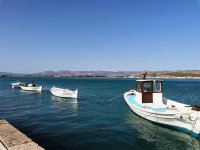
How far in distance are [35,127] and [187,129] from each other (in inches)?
534

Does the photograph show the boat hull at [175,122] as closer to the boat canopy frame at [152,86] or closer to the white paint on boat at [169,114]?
the white paint on boat at [169,114]

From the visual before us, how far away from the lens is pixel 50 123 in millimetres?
21797

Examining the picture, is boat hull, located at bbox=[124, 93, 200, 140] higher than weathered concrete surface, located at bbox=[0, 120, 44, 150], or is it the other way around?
weathered concrete surface, located at bbox=[0, 120, 44, 150]

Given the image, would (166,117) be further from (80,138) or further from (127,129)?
(80,138)

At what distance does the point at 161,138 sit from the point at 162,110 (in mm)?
3875

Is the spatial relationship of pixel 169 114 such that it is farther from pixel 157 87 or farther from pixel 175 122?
pixel 157 87

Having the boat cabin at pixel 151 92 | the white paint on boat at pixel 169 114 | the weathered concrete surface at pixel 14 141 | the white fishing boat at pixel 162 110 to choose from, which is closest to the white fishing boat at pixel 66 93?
the white fishing boat at pixel 162 110

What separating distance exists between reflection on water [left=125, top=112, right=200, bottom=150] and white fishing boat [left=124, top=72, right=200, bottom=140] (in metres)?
0.52

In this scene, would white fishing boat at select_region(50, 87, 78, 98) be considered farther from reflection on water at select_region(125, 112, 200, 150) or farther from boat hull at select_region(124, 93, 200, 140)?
boat hull at select_region(124, 93, 200, 140)

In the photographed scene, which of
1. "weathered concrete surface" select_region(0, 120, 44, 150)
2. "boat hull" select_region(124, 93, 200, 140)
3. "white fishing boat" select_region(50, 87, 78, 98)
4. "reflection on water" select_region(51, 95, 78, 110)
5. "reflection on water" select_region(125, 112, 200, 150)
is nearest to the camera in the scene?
"weathered concrete surface" select_region(0, 120, 44, 150)

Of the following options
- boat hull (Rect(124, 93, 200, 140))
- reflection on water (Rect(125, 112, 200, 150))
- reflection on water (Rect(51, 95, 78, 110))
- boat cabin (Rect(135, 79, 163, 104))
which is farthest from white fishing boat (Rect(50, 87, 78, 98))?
boat hull (Rect(124, 93, 200, 140))

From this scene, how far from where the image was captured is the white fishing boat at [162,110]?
16.7 meters

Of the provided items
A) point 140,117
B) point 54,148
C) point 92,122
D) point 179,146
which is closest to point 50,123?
point 92,122

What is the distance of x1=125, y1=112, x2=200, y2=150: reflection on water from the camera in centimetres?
1545
